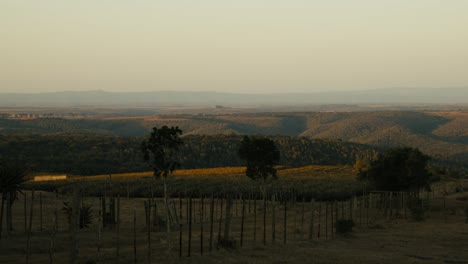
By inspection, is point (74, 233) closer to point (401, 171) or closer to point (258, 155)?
point (258, 155)

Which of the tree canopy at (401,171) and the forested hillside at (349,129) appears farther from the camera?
the forested hillside at (349,129)

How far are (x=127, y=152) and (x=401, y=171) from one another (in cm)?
5650

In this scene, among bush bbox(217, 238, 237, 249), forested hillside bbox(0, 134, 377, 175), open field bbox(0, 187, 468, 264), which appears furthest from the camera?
forested hillside bbox(0, 134, 377, 175)

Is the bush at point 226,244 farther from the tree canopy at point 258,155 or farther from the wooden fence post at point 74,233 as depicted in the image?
the tree canopy at point 258,155

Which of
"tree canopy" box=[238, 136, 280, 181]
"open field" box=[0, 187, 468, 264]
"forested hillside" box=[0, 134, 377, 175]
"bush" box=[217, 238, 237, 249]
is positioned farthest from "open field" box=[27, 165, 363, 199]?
"bush" box=[217, 238, 237, 249]

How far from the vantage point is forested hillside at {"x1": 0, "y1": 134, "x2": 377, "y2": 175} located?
83188 mm

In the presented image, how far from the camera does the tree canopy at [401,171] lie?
45.8m

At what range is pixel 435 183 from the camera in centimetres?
6594

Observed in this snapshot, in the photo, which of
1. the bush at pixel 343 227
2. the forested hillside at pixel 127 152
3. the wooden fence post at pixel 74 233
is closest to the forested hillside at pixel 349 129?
the forested hillside at pixel 127 152

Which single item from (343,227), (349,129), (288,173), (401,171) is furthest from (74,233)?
(349,129)

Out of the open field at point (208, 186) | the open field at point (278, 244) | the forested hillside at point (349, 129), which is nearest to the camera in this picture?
the open field at point (278, 244)

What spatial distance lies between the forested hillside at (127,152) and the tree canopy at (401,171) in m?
42.8

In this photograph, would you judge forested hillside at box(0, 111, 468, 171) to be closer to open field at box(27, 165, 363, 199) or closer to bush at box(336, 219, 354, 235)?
open field at box(27, 165, 363, 199)

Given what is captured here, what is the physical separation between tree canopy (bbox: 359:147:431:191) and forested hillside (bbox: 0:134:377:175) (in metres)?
42.8
